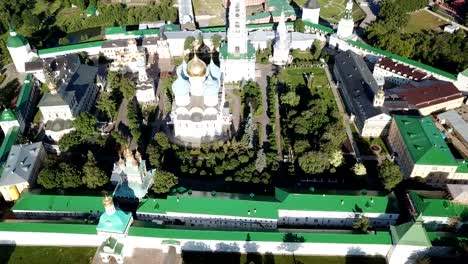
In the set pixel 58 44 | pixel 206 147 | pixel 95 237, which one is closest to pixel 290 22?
pixel 206 147

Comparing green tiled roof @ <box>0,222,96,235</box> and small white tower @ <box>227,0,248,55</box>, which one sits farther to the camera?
small white tower @ <box>227,0,248,55</box>

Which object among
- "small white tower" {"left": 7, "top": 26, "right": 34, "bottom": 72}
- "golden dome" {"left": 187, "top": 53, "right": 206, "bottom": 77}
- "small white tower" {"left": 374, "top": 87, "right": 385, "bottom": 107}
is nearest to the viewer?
"golden dome" {"left": 187, "top": 53, "right": 206, "bottom": 77}

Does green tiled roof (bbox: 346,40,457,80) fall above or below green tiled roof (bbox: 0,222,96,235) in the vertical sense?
above

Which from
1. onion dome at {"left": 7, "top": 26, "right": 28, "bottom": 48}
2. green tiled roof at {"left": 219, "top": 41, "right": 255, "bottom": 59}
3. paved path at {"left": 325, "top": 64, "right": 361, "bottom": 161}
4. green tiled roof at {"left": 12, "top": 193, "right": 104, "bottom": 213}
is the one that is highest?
onion dome at {"left": 7, "top": 26, "right": 28, "bottom": 48}

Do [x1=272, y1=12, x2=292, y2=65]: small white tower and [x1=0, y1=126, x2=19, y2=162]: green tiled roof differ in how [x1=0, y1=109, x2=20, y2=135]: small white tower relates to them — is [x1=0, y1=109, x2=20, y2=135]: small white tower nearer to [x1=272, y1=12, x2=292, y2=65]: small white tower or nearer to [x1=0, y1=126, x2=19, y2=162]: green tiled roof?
[x1=0, y1=126, x2=19, y2=162]: green tiled roof

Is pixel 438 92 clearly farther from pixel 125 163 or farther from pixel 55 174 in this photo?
pixel 55 174

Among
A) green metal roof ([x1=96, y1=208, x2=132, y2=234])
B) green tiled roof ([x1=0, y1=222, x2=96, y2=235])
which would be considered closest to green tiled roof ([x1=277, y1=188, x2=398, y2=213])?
green metal roof ([x1=96, y1=208, x2=132, y2=234])

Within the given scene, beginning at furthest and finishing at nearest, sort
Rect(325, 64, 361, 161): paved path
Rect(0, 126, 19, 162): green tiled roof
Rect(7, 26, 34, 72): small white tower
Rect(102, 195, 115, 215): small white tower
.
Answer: Rect(7, 26, 34, 72): small white tower, Rect(325, 64, 361, 161): paved path, Rect(0, 126, 19, 162): green tiled roof, Rect(102, 195, 115, 215): small white tower
